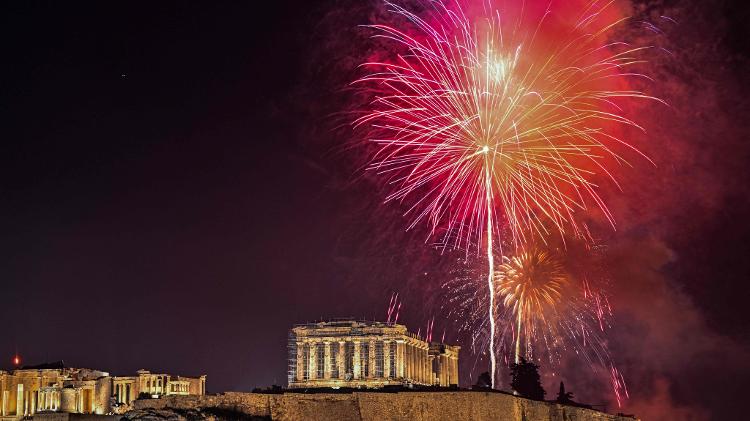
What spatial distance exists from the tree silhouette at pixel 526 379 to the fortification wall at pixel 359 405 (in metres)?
15.0

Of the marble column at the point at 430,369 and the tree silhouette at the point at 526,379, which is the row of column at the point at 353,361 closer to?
the marble column at the point at 430,369

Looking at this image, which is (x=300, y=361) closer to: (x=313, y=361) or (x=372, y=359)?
(x=313, y=361)

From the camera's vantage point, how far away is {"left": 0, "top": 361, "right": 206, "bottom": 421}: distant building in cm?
6419

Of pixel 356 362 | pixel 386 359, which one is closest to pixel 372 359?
pixel 386 359

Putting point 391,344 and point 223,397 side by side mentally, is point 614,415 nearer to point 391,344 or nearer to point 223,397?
point 391,344

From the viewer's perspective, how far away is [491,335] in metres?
51.0

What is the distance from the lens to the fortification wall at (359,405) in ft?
158

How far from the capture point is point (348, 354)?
80.8 meters

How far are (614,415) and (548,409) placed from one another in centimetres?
1277

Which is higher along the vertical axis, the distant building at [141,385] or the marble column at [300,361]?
the marble column at [300,361]

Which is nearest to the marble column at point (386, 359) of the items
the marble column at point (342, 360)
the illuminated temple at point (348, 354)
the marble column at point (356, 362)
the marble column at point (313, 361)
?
the illuminated temple at point (348, 354)

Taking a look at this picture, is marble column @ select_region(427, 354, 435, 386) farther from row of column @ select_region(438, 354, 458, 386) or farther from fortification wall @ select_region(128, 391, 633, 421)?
fortification wall @ select_region(128, 391, 633, 421)

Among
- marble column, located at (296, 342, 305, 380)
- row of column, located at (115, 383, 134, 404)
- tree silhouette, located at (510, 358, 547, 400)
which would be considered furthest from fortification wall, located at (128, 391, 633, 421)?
marble column, located at (296, 342, 305, 380)

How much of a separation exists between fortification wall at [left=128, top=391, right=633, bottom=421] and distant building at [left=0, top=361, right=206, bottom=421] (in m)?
15.8
